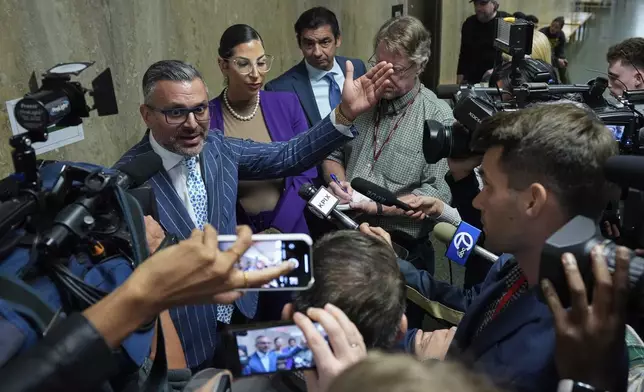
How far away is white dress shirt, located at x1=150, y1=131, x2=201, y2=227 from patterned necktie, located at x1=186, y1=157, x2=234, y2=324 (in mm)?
11

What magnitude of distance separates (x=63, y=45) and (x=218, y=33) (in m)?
1.27

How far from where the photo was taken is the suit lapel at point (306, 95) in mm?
2781

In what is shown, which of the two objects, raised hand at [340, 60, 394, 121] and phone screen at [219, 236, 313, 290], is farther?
raised hand at [340, 60, 394, 121]

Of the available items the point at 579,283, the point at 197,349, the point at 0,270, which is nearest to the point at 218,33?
the point at 197,349

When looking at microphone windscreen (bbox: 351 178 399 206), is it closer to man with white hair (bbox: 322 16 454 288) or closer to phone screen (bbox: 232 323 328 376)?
man with white hair (bbox: 322 16 454 288)

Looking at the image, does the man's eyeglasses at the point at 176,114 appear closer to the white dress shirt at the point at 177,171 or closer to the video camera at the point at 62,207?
the white dress shirt at the point at 177,171

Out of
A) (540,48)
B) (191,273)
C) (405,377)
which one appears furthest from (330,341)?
(540,48)

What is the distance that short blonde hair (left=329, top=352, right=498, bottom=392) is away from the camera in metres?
0.56

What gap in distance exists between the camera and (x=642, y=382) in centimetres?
100

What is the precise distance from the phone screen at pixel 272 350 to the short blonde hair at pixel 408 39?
1.51m

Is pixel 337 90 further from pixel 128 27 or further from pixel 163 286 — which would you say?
pixel 163 286

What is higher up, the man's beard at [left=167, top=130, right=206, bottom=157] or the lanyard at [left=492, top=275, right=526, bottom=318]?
the man's beard at [left=167, top=130, right=206, bottom=157]

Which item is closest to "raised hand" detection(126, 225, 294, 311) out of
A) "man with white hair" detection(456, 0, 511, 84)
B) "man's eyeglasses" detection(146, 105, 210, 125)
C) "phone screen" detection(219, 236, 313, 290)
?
"phone screen" detection(219, 236, 313, 290)

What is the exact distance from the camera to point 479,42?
5469 mm
